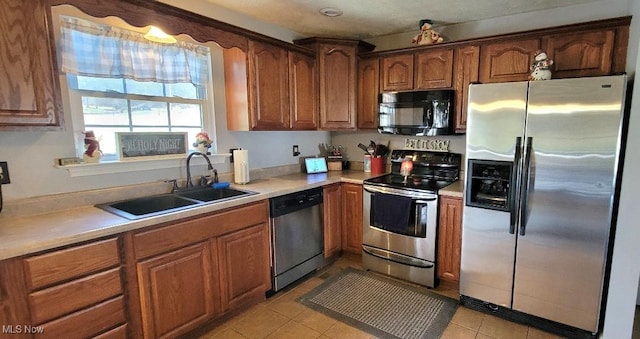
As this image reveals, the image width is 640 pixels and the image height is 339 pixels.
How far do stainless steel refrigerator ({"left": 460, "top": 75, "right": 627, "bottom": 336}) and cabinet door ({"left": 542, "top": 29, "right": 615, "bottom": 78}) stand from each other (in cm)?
62

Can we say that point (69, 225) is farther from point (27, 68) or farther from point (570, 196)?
point (570, 196)

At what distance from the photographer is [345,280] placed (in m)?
2.98

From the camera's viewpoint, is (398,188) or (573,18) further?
(398,188)

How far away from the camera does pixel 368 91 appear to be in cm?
345

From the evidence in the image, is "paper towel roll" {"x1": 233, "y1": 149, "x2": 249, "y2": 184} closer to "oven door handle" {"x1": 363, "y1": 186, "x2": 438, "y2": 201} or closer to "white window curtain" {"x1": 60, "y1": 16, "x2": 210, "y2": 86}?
"white window curtain" {"x1": 60, "y1": 16, "x2": 210, "y2": 86}

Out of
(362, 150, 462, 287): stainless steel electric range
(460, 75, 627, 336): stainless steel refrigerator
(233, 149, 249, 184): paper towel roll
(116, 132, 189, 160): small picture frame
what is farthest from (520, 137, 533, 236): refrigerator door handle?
(116, 132, 189, 160): small picture frame

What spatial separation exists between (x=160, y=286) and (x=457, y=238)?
223cm

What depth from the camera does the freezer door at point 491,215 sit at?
2.20 m

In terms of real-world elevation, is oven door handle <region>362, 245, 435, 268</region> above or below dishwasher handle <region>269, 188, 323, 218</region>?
below

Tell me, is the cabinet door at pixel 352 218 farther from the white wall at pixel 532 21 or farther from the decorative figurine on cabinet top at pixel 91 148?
the decorative figurine on cabinet top at pixel 91 148

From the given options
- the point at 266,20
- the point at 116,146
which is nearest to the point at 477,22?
the point at 266,20

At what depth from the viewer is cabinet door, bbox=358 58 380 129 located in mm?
3381

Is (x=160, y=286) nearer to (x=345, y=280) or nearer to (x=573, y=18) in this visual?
(x=345, y=280)

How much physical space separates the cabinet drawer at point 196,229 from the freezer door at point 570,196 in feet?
6.29
